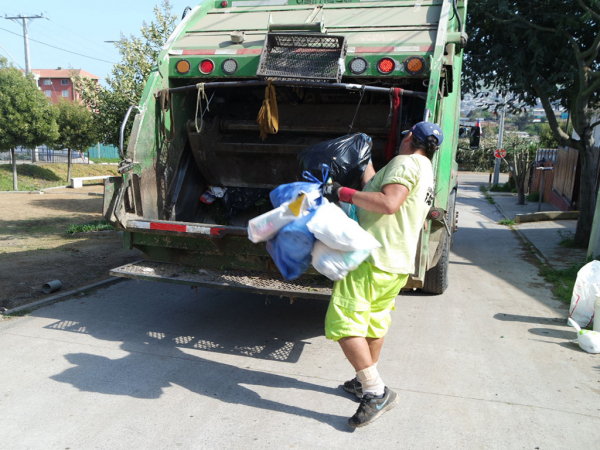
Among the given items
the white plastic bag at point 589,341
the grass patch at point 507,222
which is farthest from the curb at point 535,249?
the white plastic bag at point 589,341

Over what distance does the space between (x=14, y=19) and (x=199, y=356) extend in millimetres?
35356

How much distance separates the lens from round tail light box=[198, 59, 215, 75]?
457cm

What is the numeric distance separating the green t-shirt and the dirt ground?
3645mm

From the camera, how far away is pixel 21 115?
1859 centimetres

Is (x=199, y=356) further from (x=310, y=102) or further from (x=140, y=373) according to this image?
(x=310, y=102)

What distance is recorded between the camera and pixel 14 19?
32.0 meters

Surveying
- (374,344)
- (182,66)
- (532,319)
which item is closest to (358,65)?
(182,66)

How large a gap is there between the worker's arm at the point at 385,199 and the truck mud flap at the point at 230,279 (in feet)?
3.34

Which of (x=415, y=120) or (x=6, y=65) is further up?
(x=6, y=65)

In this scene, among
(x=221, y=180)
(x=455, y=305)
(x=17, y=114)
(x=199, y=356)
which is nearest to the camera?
(x=199, y=356)

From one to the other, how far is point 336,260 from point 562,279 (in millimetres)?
4716

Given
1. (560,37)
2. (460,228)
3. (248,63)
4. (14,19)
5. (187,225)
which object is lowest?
(460,228)

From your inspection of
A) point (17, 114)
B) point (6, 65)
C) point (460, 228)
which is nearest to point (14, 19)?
point (6, 65)

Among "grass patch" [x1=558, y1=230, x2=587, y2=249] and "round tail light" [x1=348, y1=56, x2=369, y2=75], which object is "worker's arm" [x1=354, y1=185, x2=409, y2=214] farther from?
"grass patch" [x1=558, y1=230, x2=587, y2=249]
